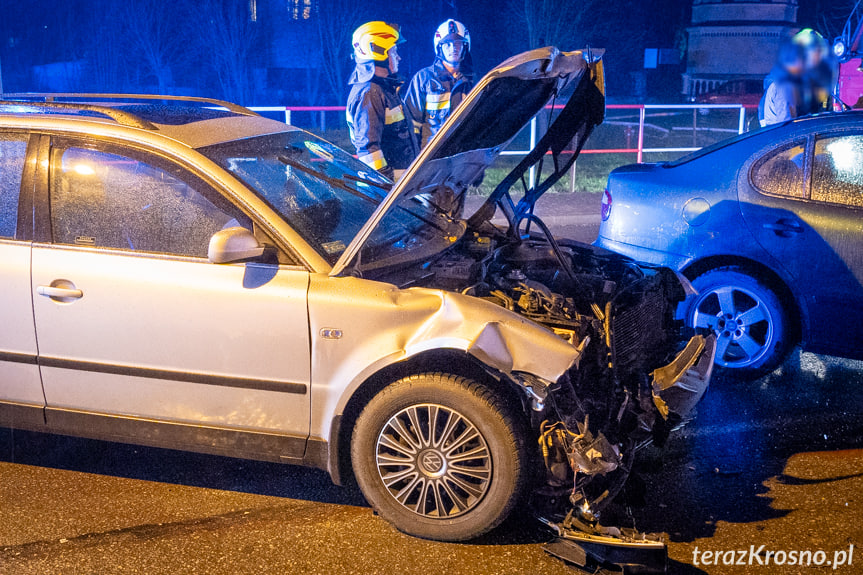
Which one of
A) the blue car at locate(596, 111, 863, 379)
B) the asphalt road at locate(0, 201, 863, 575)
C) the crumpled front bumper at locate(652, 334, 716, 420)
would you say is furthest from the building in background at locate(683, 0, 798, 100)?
the crumpled front bumper at locate(652, 334, 716, 420)

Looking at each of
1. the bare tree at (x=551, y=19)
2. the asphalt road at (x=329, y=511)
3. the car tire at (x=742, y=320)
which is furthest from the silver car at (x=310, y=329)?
the bare tree at (x=551, y=19)

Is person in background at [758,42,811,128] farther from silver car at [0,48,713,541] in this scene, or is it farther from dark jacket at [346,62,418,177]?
silver car at [0,48,713,541]

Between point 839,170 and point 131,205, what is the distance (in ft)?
13.2

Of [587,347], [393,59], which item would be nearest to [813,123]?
[587,347]

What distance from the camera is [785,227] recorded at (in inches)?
194

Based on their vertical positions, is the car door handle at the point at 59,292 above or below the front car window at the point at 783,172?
below

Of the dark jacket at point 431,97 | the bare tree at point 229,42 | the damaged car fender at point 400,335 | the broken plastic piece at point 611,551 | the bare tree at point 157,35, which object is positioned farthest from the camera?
the bare tree at point 157,35

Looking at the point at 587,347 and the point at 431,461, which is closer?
the point at 431,461

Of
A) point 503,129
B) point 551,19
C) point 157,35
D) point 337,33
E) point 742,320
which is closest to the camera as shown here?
point 503,129

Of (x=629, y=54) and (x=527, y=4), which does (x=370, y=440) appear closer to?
(x=527, y=4)

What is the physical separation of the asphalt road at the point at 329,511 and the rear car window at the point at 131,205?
3.86ft

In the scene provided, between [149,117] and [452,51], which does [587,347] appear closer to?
[149,117]

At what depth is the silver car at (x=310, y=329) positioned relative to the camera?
323cm

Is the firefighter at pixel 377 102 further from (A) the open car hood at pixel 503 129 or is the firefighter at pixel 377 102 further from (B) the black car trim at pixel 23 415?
(B) the black car trim at pixel 23 415
